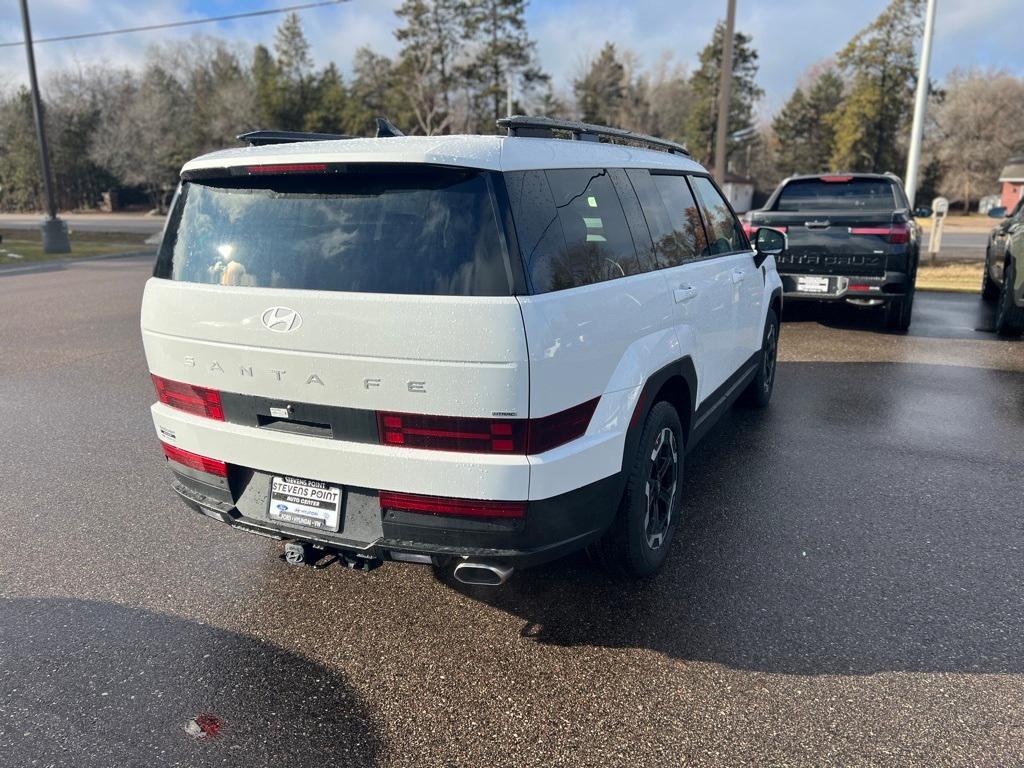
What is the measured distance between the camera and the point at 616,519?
10.1ft

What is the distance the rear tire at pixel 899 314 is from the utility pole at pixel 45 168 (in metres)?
19.6

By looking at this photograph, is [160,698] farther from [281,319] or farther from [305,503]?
[281,319]

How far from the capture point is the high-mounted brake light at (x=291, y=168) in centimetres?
266

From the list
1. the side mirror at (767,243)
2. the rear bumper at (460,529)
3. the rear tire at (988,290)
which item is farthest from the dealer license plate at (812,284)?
the rear bumper at (460,529)

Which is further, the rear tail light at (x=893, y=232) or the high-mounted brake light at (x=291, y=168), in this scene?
the rear tail light at (x=893, y=232)

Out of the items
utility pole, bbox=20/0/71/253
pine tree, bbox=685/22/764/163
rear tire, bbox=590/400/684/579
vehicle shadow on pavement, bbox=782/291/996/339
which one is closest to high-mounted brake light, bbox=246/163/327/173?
rear tire, bbox=590/400/684/579

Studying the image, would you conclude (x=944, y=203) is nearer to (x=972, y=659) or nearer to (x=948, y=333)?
(x=948, y=333)

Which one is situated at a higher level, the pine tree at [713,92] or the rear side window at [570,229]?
the pine tree at [713,92]

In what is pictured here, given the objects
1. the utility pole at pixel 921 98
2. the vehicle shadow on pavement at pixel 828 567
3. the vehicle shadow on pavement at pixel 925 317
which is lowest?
the vehicle shadow on pavement at pixel 828 567

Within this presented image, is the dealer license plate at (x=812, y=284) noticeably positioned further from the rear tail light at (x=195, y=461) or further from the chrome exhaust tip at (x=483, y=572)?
the rear tail light at (x=195, y=461)

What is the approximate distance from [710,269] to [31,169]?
63363 mm

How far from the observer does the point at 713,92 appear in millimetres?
59594

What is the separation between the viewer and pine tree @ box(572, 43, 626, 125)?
2616 inches

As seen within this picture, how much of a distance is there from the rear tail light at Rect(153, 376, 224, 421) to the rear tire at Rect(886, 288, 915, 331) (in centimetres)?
809
